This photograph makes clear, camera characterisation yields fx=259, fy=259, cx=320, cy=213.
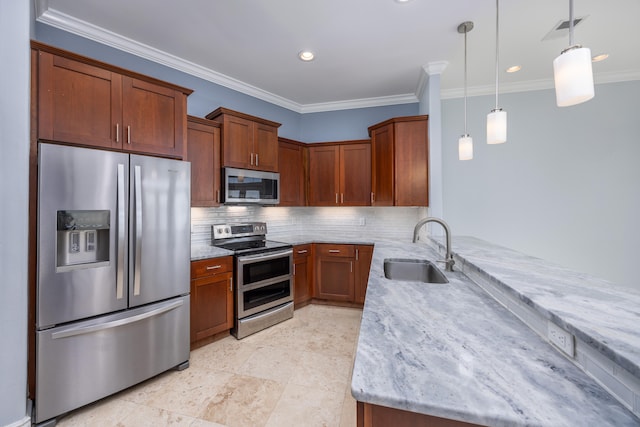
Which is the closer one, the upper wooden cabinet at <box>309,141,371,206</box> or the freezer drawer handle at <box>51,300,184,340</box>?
the freezer drawer handle at <box>51,300,184,340</box>

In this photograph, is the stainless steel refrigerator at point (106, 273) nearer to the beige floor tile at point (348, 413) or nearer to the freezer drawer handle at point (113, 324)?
the freezer drawer handle at point (113, 324)

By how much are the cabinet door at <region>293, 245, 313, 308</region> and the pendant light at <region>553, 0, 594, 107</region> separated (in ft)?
9.21

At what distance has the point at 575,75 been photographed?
1.02 m

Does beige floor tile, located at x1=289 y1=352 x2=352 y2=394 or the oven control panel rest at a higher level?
the oven control panel

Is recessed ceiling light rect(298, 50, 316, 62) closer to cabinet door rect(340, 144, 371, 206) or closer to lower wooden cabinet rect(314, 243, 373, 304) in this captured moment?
cabinet door rect(340, 144, 371, 206)

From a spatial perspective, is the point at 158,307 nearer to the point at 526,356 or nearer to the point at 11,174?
the point at 11,174

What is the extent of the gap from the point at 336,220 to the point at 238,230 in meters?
1.55

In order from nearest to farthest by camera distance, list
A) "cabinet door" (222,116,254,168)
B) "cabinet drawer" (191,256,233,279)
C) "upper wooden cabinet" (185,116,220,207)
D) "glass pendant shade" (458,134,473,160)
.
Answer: "glass pendant shade" (458,134,473,160) → "cabinet drawer" (191,256,233,279) → "upper wooden cabinet" (185,116,220,207) → "cabinet door" (222,116,254,168)

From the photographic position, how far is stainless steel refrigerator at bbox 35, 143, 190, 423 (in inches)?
61.2

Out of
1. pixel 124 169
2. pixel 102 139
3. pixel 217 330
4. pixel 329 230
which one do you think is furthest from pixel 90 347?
pixel 329 230

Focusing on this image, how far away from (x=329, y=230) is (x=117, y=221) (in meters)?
2.82

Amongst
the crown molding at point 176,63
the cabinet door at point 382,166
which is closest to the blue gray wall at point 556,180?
the cabinet door at point 382,166

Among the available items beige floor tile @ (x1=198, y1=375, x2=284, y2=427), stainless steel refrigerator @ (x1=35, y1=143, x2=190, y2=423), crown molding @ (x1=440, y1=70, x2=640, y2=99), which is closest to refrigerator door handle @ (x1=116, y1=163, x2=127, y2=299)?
stainless steel refrigerator @ (x1=35, y1=143, x2=190, y2=423)

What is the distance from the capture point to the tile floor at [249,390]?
1658 mm
